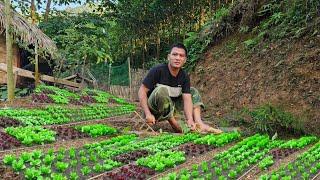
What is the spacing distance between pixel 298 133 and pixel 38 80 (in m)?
9.22

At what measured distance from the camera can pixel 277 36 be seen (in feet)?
42.1

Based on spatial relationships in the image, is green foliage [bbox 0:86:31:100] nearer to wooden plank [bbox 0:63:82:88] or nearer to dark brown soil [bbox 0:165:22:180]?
wooden plank [bbox 0:63:82:88]

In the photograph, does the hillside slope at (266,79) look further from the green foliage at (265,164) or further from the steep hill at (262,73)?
the green foliage at (265,164)

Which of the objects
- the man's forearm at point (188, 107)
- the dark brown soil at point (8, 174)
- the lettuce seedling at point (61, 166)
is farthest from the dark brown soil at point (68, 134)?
the dark brown soil at point (8, 174)

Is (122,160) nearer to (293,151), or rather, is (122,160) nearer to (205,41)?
(293,151)

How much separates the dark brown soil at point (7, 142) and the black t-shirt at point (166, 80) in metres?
2.10

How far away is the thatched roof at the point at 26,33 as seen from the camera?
553 inches

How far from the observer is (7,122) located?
6.64 meters

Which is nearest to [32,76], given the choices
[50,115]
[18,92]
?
[18,92]

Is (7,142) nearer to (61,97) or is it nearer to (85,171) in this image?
(85,171)

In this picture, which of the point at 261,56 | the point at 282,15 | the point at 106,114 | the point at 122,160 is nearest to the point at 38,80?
the point at 106,114

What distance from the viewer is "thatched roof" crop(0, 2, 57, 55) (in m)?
14.1

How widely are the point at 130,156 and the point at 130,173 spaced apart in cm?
74

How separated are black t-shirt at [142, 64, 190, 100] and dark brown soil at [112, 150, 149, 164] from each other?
1.54 meters
